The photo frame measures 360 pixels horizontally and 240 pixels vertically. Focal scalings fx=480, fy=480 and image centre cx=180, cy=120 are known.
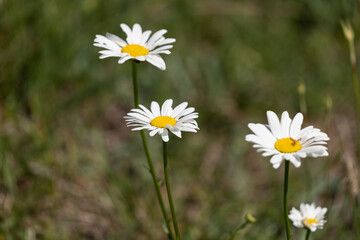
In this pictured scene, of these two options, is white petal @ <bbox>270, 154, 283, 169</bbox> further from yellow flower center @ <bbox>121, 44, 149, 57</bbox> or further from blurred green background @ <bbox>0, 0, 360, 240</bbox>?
blurred green background @ <bbox>0, 0, 360, 240</bbox>

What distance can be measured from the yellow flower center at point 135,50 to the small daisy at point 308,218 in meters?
0.78

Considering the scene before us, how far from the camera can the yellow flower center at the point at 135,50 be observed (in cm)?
172

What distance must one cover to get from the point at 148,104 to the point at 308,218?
1833 millimetres

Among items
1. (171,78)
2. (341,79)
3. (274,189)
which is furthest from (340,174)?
(171,78)

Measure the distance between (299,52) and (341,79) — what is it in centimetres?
52

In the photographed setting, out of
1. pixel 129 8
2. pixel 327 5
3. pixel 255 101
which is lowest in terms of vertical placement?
pixel 255 101

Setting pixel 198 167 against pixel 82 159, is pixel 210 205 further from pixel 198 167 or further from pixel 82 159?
pixel 82 159

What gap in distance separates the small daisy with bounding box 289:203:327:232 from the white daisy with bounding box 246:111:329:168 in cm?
30

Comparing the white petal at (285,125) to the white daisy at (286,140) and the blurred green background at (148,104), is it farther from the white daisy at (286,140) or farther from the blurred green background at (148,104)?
the blurred green background at (148,104)

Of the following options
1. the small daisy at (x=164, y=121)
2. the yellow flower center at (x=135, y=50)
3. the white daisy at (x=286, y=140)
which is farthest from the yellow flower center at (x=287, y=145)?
the yellow flower center at (x=135, y=50)

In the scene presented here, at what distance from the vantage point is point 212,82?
3.69 meters

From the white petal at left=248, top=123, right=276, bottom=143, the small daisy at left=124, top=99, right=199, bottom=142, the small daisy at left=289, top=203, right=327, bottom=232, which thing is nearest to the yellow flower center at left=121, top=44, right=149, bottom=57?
the small daisy at left=124, top=99, right=199, bottom=142

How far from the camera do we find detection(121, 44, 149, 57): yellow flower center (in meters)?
1.72

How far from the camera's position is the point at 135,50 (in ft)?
5.72
